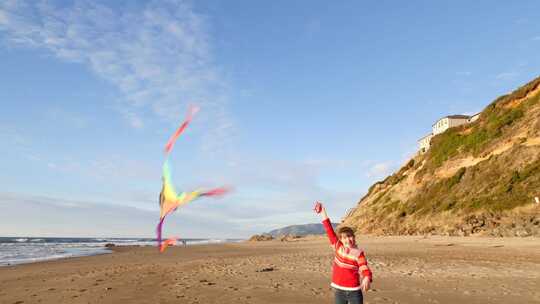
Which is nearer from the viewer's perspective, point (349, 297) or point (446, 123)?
point (349, 297)

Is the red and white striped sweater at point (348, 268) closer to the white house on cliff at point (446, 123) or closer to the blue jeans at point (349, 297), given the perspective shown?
the blue jeans at point (349, 297)

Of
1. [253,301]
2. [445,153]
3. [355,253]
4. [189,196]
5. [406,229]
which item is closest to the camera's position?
[355,253]

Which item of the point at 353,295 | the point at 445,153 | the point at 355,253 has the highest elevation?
the point at 445,153

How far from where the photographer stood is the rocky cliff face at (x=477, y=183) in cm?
3378

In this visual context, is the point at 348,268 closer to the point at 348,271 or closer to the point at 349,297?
the point at 348,271

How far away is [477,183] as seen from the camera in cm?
4078

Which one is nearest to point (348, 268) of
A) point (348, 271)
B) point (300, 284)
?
point (348, 271)

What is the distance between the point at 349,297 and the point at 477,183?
38185 mm

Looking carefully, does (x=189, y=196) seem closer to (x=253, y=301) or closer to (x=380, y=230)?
(x=253, y=301)

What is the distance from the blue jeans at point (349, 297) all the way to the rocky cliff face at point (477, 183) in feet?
88.6

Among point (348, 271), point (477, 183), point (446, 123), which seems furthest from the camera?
point (446, 123)

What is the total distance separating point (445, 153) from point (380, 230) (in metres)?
12.4

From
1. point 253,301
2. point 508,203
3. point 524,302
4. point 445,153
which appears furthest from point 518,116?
point 253,301

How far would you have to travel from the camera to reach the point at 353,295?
6.93m
